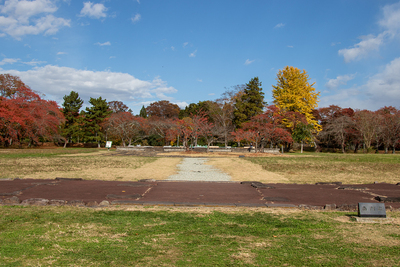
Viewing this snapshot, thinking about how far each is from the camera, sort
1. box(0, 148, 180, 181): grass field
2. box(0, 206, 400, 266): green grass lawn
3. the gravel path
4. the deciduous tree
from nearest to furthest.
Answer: box(0, 206, 400, 266): green grass lawn < the gravel path < box(0, 148, 180, 181): grass field < the deciduous tree

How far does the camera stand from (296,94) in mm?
34156

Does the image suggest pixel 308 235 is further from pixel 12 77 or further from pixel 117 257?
pixel 12 77

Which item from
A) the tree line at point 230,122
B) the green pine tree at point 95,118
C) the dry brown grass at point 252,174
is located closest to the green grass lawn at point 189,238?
the dry brown grass at point 252,174

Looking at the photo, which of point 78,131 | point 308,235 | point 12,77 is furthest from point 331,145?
point 12,77

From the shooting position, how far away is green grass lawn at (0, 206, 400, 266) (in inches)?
117

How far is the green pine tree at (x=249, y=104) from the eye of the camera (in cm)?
3791

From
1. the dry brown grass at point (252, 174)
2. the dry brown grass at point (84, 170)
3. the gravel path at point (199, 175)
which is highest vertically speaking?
the dry brown grass at point (252, 174)

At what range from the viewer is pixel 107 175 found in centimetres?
1041

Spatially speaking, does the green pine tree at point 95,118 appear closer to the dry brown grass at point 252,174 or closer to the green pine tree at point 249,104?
the green pine tree at point 249,104

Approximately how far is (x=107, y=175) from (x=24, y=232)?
22.0ft

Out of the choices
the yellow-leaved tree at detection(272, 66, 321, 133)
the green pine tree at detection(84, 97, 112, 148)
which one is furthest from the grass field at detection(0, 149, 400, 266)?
the green pine tree at detection(84, 97, 112, 148)

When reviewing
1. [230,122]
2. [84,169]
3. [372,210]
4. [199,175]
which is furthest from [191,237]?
[230,122]

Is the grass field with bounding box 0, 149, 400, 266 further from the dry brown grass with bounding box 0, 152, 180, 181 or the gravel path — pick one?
the dry brown grass with bounding box 0, 152, 180, 181

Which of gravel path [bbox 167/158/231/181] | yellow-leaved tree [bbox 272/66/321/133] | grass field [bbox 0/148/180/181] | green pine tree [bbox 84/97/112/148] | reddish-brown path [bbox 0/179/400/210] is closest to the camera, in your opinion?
reddish-brown path [bbox 0/179/400/210]
